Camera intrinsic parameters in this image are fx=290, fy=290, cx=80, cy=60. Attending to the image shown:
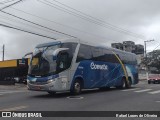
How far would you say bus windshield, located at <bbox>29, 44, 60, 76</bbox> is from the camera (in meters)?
16.5

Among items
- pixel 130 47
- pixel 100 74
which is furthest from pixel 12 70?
pixel 130 47

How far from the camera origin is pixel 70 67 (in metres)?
17.5

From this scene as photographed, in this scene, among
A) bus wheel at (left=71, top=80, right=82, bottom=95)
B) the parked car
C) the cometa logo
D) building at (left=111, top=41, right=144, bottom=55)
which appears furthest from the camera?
building at (left=111, top=41, right=144, bottom=55)

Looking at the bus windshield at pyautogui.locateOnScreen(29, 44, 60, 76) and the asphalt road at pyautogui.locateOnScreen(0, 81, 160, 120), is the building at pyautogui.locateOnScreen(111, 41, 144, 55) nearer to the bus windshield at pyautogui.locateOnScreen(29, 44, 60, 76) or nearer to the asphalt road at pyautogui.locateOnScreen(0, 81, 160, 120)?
the bus windshield at pyautogui.locateOnScreen(29, 44, 60, 76)

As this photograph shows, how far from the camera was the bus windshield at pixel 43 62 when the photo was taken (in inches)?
649

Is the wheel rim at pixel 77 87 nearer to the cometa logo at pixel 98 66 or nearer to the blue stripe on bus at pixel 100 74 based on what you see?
the blue stripe on bus at pixel 100 74

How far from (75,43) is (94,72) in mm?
3147

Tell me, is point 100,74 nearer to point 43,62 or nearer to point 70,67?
point 70,67

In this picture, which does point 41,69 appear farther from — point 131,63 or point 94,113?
point 131,63

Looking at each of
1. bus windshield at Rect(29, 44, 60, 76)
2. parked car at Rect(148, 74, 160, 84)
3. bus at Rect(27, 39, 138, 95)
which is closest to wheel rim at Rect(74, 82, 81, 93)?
bus at Rect(27, 39, 138, 95)

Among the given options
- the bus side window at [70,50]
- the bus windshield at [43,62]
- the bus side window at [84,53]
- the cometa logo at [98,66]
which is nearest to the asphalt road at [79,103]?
the bus windshield at [43,62]

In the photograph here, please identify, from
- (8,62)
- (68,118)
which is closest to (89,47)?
(68,118)

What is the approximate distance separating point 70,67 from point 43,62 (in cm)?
170

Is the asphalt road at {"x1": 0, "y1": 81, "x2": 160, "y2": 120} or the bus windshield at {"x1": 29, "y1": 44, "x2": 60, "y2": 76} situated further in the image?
the bus windshield at {"x1": 29, "y1": 44, "x2": 60, "y2": 76}
